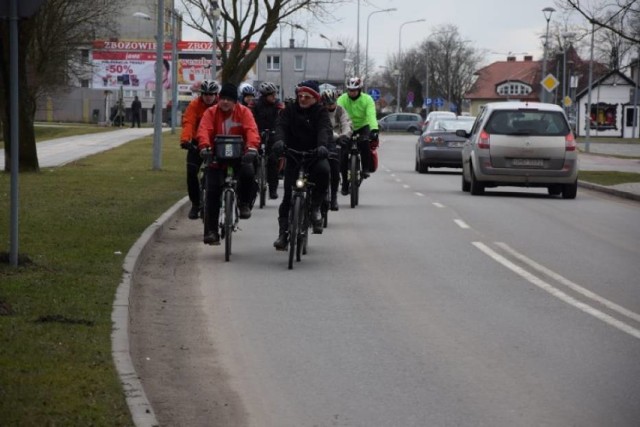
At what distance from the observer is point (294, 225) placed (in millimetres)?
13266

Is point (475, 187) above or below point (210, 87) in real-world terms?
below

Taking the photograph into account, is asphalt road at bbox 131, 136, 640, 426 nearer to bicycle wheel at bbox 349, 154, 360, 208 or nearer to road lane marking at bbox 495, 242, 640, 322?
road lane marking at bbox 495, 242, 640, 322

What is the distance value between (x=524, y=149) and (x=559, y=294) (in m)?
13.2

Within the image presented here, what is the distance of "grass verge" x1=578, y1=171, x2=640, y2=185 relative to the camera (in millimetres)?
31594

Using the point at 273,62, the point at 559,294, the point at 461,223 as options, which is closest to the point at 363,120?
the point at 461,223

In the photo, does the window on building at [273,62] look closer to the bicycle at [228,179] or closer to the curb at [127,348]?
the bicycle at [228,179]

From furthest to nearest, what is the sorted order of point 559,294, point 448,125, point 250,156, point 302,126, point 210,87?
point 448,125, point 210,87, point 302,126, point 250,156, point 559,294

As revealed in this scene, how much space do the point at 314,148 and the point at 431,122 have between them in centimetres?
2304

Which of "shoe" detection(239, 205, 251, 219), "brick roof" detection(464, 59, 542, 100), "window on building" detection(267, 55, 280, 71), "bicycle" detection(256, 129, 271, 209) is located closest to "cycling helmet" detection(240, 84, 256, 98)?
"bicycle" detection(256, 129, 271, 209)

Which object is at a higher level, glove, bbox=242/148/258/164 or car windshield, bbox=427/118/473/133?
glove, bbox=242/148/258/164

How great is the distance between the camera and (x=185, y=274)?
13.0 metres

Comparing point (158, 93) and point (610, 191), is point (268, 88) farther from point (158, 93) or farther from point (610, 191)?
point (158, 93)

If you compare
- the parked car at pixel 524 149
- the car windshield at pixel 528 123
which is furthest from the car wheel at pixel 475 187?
the car windshield at pixel 528 123

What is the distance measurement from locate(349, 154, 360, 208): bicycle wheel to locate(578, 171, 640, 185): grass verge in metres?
10.9
